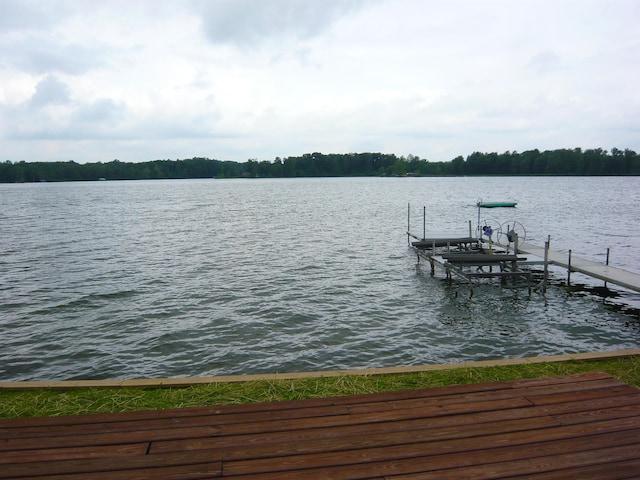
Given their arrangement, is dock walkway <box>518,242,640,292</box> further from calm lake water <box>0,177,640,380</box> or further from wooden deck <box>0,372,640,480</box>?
wooden deck <box>0,372,640,480</box>

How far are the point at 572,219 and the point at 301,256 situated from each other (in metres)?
34.7

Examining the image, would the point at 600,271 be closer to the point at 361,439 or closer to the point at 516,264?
the point at 516,264

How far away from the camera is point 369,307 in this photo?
15484mm

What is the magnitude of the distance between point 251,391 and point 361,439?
2690 millimetres

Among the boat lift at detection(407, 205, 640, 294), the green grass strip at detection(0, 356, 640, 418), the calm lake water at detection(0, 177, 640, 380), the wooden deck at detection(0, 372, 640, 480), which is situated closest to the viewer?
the wooden deck at detection(0, 372, 640, 480)

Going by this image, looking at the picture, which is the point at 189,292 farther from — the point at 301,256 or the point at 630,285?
the point at 630,285

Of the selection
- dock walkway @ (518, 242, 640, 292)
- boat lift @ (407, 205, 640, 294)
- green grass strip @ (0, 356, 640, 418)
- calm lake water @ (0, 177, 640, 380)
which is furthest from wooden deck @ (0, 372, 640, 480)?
boat lift @ (407, 205, 640, 294)

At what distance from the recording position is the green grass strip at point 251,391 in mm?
6156

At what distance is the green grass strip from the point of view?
6.16m

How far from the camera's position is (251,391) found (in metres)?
6.55

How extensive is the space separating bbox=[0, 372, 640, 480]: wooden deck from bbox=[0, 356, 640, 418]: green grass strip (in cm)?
136

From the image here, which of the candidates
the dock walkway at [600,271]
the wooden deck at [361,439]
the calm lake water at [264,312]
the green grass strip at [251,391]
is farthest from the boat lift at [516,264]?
the wooden deck at [361,439]

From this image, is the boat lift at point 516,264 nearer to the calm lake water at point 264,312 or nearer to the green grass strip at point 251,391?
the calm lake water at point 264,312

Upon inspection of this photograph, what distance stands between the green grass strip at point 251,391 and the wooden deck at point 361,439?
4.46 ft
